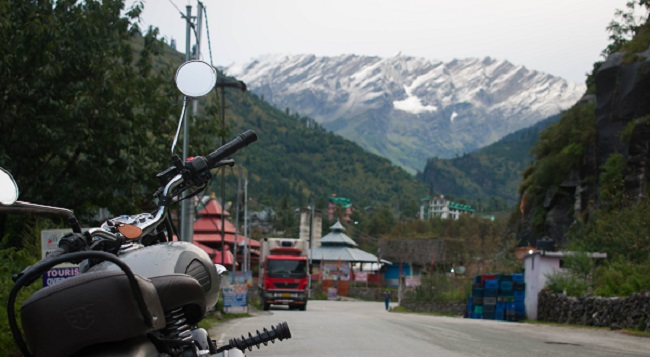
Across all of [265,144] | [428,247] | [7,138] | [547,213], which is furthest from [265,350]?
[265,144]

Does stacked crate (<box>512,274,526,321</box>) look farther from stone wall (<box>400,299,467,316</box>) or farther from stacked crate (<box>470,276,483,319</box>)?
stone wall (<box>400,299,467,316</box>)

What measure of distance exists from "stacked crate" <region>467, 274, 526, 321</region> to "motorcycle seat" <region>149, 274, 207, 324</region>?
31.1 m

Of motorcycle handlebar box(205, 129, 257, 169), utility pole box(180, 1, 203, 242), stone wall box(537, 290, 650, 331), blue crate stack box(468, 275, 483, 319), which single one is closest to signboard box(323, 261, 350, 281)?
blue crate stack box(468, 275, 483, 319)

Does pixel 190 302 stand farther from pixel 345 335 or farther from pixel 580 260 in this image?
pixel 580 260

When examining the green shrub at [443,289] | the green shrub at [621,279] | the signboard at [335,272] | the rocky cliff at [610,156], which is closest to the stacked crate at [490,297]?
the rocky cliff at [610,156]

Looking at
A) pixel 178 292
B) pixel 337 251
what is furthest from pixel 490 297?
pixel 337 251

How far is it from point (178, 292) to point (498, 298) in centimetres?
3289

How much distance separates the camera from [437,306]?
44094 mm

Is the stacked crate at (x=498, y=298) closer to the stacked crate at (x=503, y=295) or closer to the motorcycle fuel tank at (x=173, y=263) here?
the stacked crate at (x=503, y=295)

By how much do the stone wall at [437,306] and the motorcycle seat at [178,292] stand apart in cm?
3710

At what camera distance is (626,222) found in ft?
105

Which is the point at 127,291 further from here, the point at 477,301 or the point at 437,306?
the point at 437,306

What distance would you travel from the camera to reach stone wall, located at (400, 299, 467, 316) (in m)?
40.5

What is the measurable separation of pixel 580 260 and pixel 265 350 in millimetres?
19819
